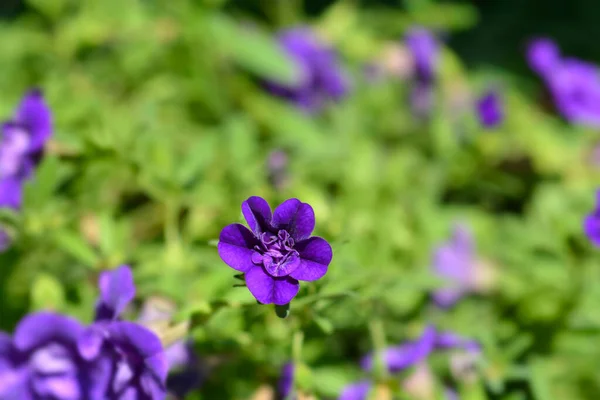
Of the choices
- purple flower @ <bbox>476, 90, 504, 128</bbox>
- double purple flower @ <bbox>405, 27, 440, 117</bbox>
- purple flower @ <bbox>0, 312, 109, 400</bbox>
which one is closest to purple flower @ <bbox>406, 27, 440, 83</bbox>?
double purple flower @ <bbox>405, 27, 440, 117</bbox>

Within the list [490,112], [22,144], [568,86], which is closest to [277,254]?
[22,144]

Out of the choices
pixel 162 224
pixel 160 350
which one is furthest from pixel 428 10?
pixel 160 350

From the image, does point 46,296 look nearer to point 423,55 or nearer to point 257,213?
point 257,213

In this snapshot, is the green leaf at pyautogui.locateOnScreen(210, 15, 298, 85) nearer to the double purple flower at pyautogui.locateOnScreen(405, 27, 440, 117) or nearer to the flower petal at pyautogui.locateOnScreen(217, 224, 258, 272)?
the double purple flower at pyautogui.locateOnScreen(405, 27, 440, 117)

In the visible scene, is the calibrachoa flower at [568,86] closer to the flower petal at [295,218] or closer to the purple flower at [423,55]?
A: the purple flower at [423,55]

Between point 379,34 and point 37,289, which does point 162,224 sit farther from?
point 379,34
